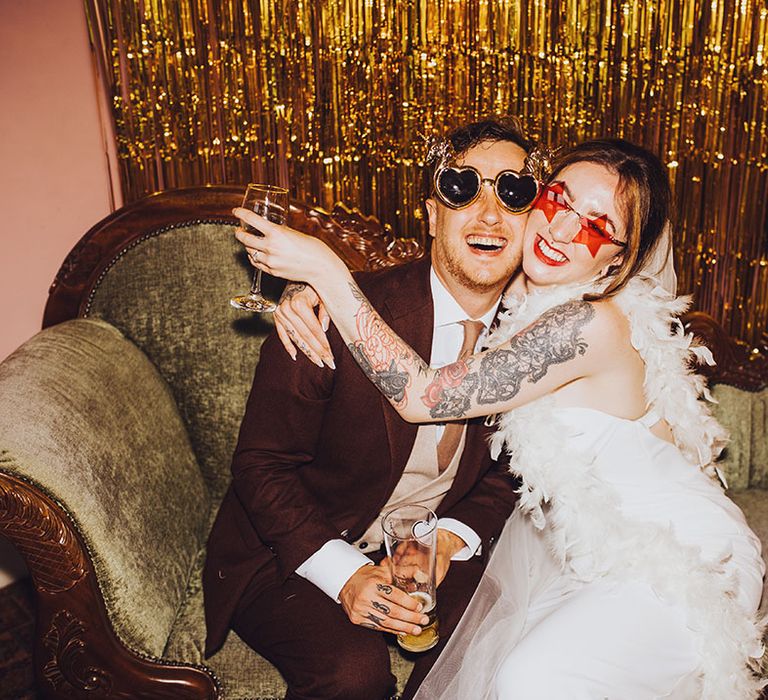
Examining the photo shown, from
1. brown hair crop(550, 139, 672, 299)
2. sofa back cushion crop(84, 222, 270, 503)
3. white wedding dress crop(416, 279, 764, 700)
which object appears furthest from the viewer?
sofa back cushion crop(84, 222, 270, 503)

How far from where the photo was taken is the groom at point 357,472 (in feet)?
5.62

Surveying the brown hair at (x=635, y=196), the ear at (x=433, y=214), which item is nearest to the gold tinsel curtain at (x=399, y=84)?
the ear at (x=433, y=214)

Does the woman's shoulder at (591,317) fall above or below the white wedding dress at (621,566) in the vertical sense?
above

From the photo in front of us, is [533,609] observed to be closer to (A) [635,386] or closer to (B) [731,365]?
(A) [635,386]

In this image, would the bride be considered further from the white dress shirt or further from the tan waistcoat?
the tan waistcoat

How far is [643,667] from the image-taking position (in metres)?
1.49

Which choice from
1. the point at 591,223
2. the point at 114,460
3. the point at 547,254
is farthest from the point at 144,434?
the point at 591,223

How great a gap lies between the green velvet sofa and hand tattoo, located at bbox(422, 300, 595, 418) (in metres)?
0.64

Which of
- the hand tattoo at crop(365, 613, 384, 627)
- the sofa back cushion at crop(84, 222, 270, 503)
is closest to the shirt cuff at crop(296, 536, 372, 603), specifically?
the hand tattoo at crop(365, 613, 384, 627)

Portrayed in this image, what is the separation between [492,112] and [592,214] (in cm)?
105

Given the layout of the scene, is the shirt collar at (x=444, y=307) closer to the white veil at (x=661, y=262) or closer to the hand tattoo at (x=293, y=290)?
the hand tattoo at (x=293, y=290)

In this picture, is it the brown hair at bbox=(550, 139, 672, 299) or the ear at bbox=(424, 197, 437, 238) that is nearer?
the brown hair at bbox=(550, 139, 672, 299)

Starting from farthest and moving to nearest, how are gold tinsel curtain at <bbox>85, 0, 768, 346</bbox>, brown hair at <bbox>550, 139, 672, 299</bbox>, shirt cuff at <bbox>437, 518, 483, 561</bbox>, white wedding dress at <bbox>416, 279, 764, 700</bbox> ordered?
1. gold tinsel curtain at <bbox>85, 0, 768, 346</bbox>
2. shirt cuff at <bbox>437, 518, 483, 561</bbox>
3. brown hair at <bbox>550, 139, 672, 299</bbox>
4. white wedding dress at <bbox>416, 279, 764, 700</bbox>

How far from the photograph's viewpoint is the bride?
4.92 ft
